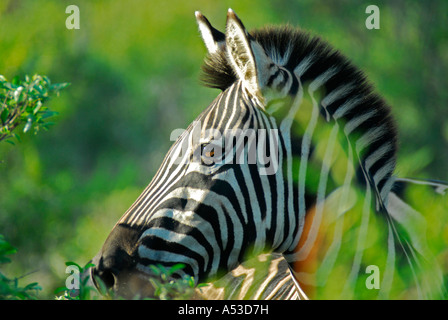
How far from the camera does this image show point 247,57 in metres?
3.39

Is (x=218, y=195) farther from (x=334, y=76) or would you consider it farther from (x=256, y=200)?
(x=334, y=76)

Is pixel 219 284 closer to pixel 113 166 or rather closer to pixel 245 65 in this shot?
pixel 245 65

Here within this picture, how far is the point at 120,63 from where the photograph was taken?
2550 centimetres

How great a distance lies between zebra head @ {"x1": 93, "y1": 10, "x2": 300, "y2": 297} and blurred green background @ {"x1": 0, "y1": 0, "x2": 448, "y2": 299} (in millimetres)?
5836

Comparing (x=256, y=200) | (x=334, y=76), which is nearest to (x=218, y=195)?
(x=256, y=200)

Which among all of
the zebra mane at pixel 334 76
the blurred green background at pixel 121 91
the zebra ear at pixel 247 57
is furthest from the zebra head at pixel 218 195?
the blurred green background at pixel 121 91

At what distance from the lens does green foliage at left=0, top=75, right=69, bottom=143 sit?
3252 millimetres

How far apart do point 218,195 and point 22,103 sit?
Answer: 118 centimetres

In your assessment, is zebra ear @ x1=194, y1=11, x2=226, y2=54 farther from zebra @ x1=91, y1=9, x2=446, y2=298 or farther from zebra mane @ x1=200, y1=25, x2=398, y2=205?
zebra @ x1=91, y1=9, x2=446, y2=298

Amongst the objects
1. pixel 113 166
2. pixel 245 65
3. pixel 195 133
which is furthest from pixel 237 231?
pixel 113 166

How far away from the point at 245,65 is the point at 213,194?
0.74 m

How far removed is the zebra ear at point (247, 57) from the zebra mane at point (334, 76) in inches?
12.1

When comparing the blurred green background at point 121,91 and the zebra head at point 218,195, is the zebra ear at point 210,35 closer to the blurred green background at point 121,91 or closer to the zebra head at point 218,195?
the zebra head at point 218,195

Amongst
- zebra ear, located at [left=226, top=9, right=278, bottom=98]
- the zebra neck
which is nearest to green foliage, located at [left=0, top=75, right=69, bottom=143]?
zebra ear, located at [left=226, top=9, right=278, bottom=98]
